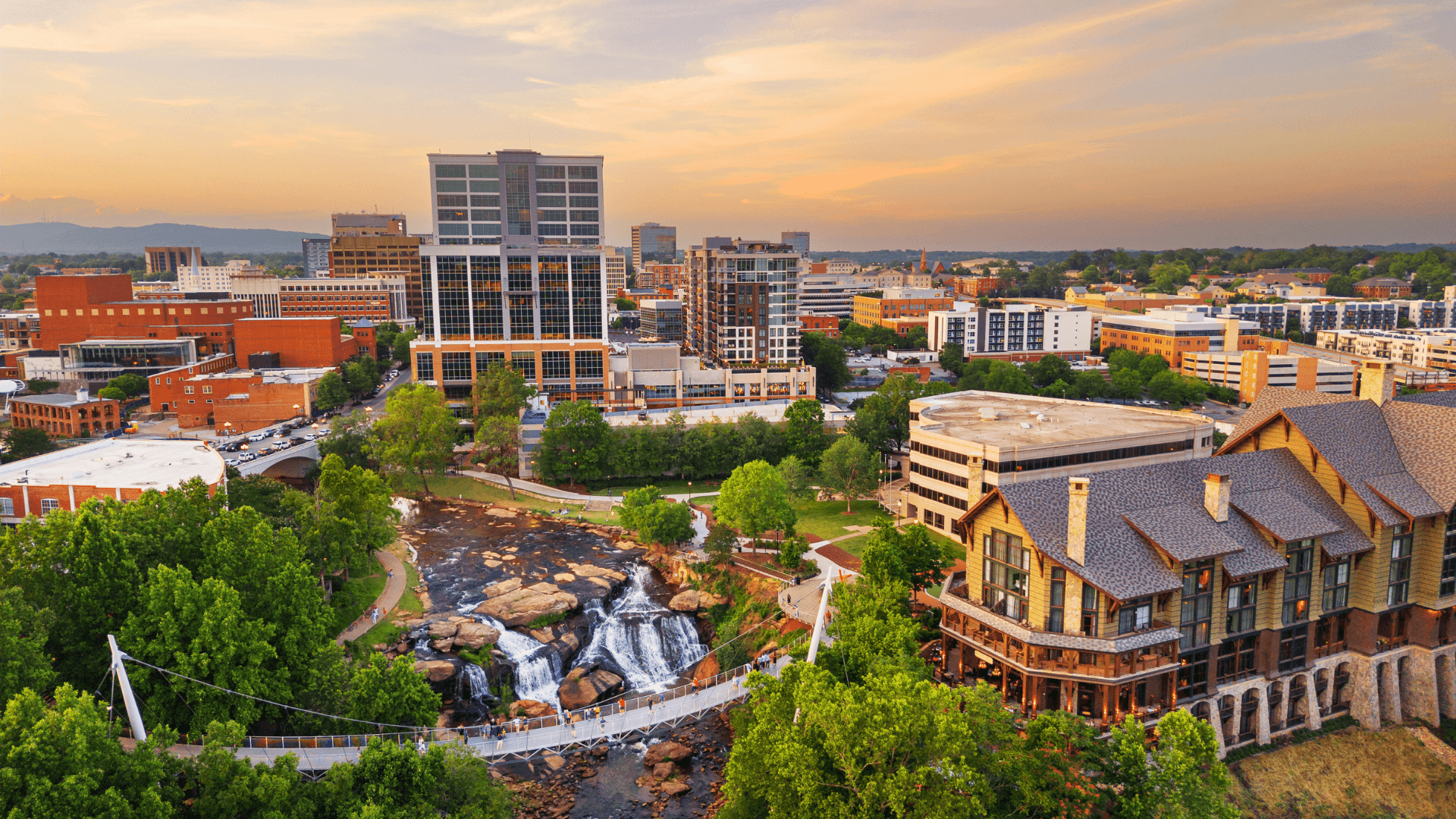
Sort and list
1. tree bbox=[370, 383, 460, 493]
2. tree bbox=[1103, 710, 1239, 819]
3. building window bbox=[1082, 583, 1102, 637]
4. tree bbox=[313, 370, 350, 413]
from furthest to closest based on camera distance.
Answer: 1. tree bbox=[313, 370, 350, 413]
2. tree bbox=[370, 383, 460, 493]
3. building window bbox=[1082, 583, 1102, 637]
4. tree bbox=[1103, 710, 1239, 819]

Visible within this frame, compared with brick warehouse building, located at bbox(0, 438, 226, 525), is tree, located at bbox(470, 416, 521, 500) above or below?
below

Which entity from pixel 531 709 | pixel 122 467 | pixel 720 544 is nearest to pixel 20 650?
pixel 531 709

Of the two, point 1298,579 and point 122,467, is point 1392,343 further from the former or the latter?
point 122,467

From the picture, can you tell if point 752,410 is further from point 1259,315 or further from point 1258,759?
point 1259,315

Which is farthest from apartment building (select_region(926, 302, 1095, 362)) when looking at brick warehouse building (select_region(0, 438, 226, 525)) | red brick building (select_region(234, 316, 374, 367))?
brick warehouse building (select_region(0, 438, 226, 525))

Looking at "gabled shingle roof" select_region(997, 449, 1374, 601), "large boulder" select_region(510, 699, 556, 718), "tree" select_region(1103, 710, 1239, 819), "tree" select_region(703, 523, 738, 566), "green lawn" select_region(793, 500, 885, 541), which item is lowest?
"large boulder" select_region(510, 699, 556, 718)

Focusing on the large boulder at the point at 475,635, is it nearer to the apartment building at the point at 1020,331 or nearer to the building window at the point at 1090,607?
the building window at the point at 1090,607

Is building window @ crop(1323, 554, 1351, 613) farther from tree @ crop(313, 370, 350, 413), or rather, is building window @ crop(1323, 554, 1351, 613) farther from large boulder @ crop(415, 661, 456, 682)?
tree @ crop(313, 370, 350, 413)
